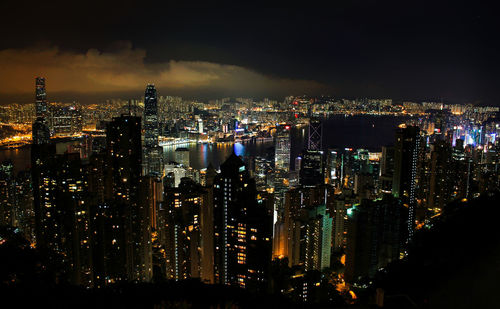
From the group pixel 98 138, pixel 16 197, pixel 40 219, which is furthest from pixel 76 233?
pixel 98 138

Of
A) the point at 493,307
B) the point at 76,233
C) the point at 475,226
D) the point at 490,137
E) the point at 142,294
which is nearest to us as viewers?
the point at 493,307

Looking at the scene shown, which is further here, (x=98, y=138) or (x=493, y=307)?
(x=98, y=138)

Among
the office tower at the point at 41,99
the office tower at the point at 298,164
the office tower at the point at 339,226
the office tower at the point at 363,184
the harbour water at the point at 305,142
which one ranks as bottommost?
the office tower at the point at 339,226

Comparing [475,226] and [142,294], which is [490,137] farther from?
[142,294]

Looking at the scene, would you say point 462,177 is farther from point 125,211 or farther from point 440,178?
point 125,211

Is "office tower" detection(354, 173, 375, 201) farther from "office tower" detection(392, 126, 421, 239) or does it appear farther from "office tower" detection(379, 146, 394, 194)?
"office tower" detection(392, 126, 421, 239)

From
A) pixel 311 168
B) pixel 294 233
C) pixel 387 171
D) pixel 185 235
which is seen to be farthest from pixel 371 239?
pixel 311 168

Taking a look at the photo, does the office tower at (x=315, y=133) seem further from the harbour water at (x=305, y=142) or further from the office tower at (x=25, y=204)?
the office tower at (x=25, y=204)

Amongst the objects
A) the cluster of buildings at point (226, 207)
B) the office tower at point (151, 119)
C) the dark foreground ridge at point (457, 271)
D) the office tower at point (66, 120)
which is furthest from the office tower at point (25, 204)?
the dark foreground ridge at point (457, 271)
